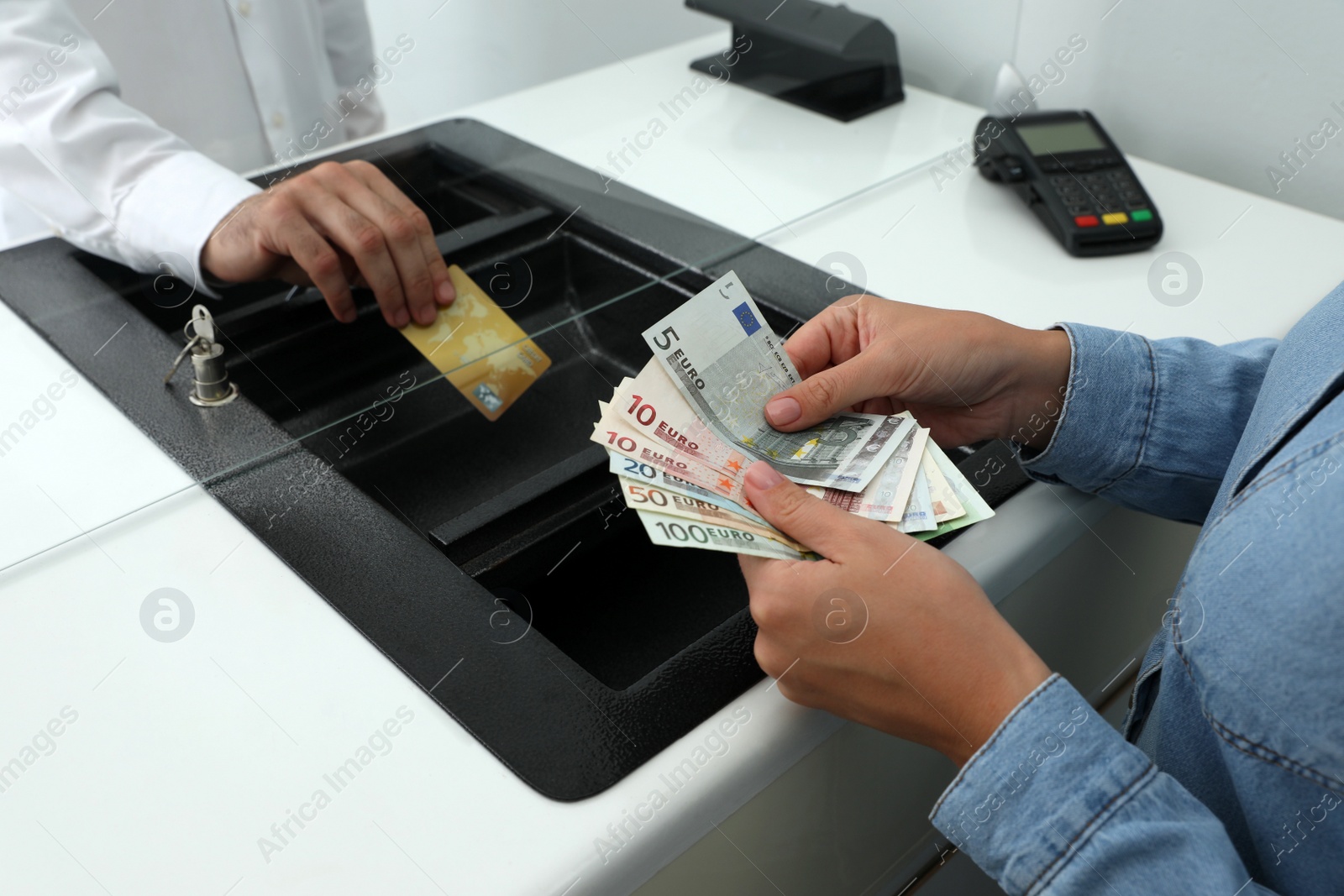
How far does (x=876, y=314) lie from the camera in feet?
2.75

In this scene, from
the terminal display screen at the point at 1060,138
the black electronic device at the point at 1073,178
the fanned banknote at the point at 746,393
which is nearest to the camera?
the fanned banknote at the point at 746,393

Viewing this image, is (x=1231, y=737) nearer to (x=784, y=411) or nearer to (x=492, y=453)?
(x=784, y=411)

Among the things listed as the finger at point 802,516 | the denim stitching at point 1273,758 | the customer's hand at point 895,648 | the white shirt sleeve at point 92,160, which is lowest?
the denim stitching at point 1273,758

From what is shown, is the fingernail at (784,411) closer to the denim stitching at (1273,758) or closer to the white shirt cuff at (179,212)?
the denim stitching at (1273,758)

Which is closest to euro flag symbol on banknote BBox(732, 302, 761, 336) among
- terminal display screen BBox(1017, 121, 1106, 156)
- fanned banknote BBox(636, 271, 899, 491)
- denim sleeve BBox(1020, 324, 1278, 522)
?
fanned banknote BBox(636, 271, 899, 491)

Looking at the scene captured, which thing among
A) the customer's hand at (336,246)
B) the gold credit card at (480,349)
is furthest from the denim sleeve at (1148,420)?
the customer's hand at (336,246)

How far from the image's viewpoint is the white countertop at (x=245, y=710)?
21.0 inches

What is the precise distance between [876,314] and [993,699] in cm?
36

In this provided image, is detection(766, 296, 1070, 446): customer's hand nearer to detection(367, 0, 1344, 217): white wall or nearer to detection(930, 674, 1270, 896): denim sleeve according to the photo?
detection(930, 674, 1270, 896): denim sleeve

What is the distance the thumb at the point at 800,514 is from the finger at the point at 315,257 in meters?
0.51

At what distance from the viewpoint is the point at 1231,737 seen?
1.96ft

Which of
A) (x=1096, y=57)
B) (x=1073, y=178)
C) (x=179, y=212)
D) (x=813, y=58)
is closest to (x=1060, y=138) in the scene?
(x=1073, y=178)

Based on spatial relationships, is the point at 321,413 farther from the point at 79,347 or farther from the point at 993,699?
the point at 993,699

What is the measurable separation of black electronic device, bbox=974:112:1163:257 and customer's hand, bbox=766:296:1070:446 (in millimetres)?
387
